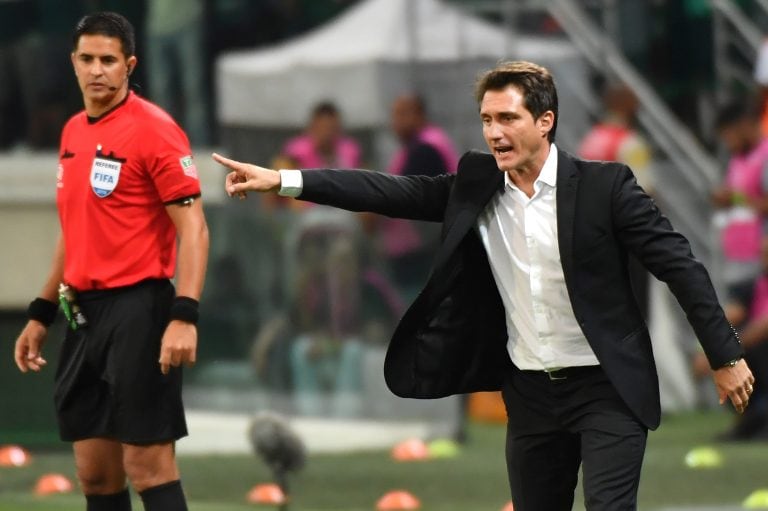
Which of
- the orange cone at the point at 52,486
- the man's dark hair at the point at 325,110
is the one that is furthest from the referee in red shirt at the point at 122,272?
the man's dark hair at the point at 325,110

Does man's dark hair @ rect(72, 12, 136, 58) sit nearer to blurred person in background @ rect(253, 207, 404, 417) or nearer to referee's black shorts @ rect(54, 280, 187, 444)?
referee's black shorts @ rect(54, 280, 187, 444)

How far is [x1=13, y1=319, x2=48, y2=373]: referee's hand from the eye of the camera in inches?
299

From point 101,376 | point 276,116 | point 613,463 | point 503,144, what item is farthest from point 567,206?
point 276,116

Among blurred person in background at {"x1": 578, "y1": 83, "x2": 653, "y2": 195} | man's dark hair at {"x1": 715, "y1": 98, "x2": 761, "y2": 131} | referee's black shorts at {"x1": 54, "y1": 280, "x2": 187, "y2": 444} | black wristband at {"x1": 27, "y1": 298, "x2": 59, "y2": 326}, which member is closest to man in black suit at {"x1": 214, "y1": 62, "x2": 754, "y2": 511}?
referee's black shorts at {"x1": 54, "y1": 280, "x2": 187, "y2": 444}

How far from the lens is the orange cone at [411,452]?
12.5 m

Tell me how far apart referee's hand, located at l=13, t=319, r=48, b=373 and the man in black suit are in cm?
153

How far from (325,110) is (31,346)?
6.21 meters

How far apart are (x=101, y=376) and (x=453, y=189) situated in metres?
1.54

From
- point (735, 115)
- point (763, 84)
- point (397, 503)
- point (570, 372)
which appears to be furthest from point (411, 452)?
point (570, 372)

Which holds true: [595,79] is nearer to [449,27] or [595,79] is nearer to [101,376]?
[449,27]

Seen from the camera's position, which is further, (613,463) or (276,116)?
(276,116)

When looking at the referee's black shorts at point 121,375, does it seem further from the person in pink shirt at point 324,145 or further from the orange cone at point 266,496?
the person in pink shirt at point 324,145

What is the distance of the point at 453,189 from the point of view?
6.71 m

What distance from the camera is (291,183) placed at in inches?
255
